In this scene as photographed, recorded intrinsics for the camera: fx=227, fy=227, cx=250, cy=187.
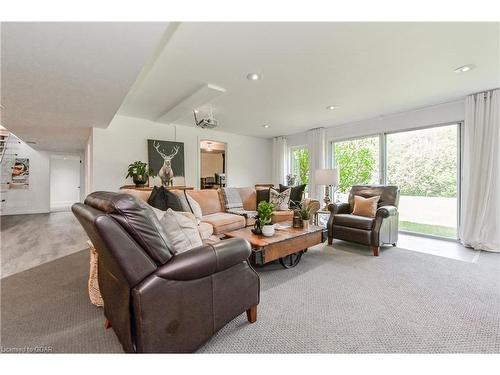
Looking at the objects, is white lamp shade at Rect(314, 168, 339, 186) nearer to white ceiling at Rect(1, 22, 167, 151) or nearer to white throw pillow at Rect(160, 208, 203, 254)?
white throw pillow at Rect(160, 208, 203, 254)

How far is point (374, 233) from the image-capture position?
3.14 metres

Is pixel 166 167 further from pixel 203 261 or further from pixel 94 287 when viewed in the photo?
pixel 203 261

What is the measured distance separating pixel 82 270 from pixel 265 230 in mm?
2190

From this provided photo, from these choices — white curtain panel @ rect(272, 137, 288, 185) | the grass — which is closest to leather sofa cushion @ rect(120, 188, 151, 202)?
white curtain panel @ rect(272, 137, 288, 185)

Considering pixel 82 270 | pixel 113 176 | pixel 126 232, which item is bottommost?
A: pixel 82 270

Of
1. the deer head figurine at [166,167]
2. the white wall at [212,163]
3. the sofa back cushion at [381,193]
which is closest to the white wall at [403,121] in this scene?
the sofa back cushion at [381,193]

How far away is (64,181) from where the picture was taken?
8.26m

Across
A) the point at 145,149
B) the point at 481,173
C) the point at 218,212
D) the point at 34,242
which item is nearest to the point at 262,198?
the point at 218,212

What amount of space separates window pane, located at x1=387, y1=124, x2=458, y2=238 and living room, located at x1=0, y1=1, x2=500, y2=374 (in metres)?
0.03

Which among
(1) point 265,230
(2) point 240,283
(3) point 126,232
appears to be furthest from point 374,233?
(3) point 126,232

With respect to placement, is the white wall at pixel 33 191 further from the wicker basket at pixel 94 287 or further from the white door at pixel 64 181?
the wicker basket at pixel 94 287

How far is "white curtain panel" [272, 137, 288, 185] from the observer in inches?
259

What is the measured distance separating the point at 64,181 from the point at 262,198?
794 centimetres
